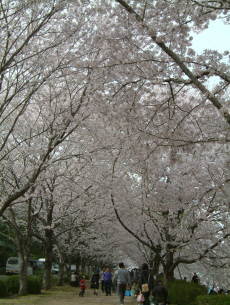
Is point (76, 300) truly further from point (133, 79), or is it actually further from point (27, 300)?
point (133, 79)

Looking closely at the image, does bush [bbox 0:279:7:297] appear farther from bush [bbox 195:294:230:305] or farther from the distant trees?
bush [bbox 195:294:230:305]

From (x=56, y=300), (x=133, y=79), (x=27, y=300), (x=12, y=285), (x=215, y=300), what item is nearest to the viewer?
(x=133, y=79)

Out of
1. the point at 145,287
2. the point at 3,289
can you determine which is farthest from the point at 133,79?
the point at 3,289

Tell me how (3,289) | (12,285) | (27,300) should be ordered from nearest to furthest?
(27,300) < (3,289) < (12,285)

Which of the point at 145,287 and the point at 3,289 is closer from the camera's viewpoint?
the point at 145,287

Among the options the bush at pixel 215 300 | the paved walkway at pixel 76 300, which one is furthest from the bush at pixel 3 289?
the bush at pixel 215 300

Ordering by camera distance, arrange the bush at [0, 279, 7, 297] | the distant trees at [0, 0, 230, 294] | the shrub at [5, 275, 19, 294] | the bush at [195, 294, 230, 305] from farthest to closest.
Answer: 1. the shrub at [5, 275, 19, 294]
2. the bush at [0, 279, 7, 297]
3. the bush at [195, 294, 230, 305]
4. the distant trees at [0, 0, 230, 294]

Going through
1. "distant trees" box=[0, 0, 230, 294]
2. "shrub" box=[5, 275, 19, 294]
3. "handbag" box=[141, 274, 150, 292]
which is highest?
"distant trees" box=[0, 0, 230, 294]

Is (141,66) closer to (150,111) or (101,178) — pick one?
(150,111)

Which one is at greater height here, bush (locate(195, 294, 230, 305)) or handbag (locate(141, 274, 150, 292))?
handbag (locate(141, 274, 150, 292))

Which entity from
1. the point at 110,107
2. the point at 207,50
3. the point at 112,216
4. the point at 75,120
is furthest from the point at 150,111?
the point at 112,216

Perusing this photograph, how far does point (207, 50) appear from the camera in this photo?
5.64 meters

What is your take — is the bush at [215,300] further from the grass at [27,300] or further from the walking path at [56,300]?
the grass at [27,300]

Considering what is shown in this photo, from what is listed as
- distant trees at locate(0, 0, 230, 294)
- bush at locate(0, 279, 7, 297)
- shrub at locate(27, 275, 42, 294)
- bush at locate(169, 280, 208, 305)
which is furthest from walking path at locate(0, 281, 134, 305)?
distant trees at locate(0, 0, 230, 294)
